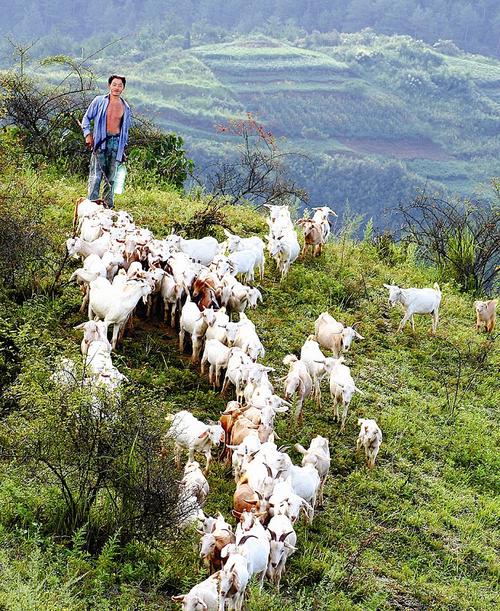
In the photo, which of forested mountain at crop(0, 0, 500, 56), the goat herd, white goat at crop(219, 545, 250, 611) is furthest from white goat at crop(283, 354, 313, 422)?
forested mountain at crop(0, 0, 500, 56)

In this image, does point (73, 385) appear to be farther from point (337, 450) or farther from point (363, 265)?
point (363, 265)

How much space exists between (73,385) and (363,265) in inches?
311

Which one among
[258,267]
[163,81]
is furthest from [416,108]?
[258,267]

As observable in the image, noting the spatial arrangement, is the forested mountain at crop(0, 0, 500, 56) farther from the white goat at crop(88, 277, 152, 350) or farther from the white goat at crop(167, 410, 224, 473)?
the white goat at crop(167, 410, 224, 473)

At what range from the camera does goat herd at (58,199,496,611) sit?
609 centimetres

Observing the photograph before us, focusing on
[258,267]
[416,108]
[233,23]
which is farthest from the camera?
[233,23]

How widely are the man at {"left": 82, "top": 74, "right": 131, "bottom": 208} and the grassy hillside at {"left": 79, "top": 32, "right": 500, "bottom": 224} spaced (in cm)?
3548

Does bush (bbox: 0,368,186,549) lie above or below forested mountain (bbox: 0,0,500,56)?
above

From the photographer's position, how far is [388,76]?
205 ft

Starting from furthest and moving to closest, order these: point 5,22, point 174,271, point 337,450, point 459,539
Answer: point 5,22
point 174,271
point 337,450
point 459,539

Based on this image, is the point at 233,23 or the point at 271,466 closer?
the point at 271,466

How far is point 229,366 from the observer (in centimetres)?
849

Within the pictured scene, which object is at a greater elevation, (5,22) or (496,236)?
(496,236)

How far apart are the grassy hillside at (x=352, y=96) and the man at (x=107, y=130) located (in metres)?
35.5
